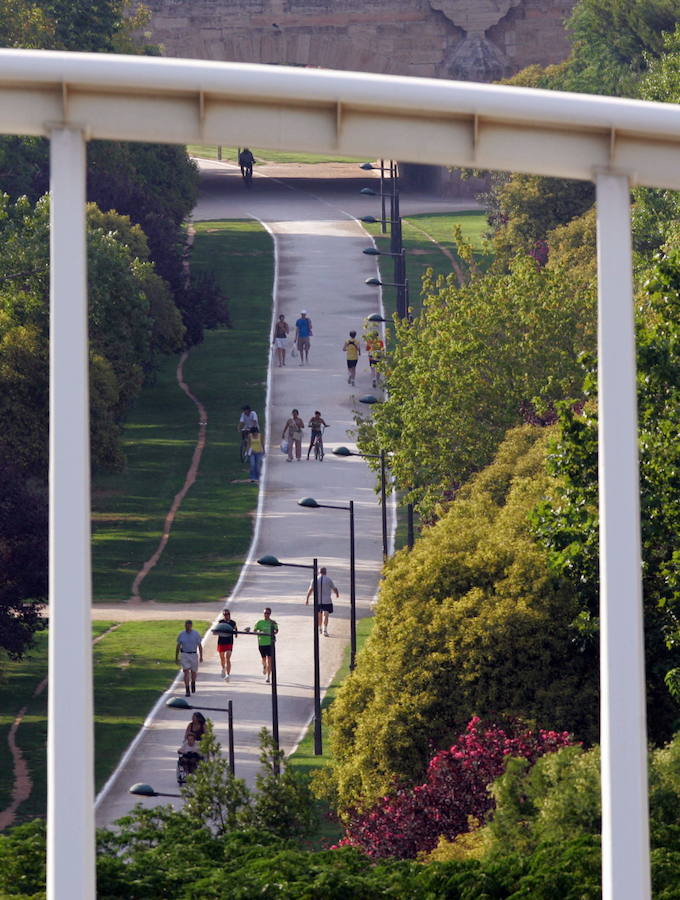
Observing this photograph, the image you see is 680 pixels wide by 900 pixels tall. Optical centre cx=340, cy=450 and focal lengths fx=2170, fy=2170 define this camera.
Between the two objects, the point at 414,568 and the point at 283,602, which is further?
the point at 283,602

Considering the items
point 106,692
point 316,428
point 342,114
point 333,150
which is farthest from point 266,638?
point 342,114

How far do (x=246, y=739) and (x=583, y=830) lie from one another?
52.5 feet

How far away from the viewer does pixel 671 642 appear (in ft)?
95.5

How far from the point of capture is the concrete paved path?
4025cm

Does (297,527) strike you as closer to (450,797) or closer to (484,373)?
(484,373)

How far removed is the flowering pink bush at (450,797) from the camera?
95.5ft

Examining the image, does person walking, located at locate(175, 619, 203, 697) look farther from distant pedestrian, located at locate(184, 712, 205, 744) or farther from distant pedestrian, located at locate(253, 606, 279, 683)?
distant pedestrian, located at locate(184, 712, 205, 744)

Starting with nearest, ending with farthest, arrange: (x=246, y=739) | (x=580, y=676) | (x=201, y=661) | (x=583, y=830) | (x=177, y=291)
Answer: (x=583, y=830) → (x=580, y=676) → (x=246, y=739) → (x=201, y=661) → (x=177, y=291)

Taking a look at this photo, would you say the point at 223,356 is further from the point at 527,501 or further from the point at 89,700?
the point at 89,700

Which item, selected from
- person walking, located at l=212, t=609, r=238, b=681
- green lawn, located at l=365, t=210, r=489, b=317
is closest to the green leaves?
person walking, located at l=212, t=609, r=238, b=681

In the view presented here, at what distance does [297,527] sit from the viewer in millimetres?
53938

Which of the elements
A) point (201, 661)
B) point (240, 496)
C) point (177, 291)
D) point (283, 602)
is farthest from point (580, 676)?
point (177, 291)

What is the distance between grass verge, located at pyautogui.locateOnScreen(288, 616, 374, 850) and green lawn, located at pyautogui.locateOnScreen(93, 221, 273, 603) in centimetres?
431

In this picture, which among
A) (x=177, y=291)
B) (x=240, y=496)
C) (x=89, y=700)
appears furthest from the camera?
(x=177, y=291)
